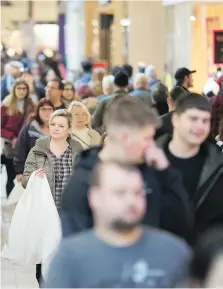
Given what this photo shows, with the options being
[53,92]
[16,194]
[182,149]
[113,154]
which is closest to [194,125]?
[182,149]

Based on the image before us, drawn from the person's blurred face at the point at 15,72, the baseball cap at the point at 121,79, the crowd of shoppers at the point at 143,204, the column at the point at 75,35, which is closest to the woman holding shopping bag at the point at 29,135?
the baseball cap at the point at 121,79

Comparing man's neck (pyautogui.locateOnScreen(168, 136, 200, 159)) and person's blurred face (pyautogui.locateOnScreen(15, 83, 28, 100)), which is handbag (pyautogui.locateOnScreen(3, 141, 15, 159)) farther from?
man's neck (pyautogui.locateOnScreen(168, 136, 200, 159))

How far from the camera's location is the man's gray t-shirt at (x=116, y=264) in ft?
12.1

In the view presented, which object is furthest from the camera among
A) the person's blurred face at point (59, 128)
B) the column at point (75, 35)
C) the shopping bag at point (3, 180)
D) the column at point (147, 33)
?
the column at point (75, 35)

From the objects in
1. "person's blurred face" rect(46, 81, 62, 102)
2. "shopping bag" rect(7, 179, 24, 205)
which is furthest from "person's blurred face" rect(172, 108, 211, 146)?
"person's blurred face" rect(46, 81, 62, 102)

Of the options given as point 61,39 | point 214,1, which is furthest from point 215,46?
point 61,39

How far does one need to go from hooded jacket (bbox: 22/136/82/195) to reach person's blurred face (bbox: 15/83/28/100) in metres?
5.05

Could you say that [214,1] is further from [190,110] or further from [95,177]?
[95,177]

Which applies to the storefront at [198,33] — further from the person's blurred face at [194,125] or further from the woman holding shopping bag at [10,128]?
the person's blurred face at [194,125]

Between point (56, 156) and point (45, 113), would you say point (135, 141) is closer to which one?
point (56, 156)

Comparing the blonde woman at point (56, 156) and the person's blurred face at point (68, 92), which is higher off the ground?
the person's blurred face at point (68, 92)

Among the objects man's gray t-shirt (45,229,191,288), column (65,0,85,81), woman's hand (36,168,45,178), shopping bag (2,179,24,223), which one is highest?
column (65,0,85,81)

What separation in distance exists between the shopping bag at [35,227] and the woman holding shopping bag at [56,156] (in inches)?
3.5

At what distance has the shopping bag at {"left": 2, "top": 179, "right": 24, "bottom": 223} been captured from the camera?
11.2 metres
